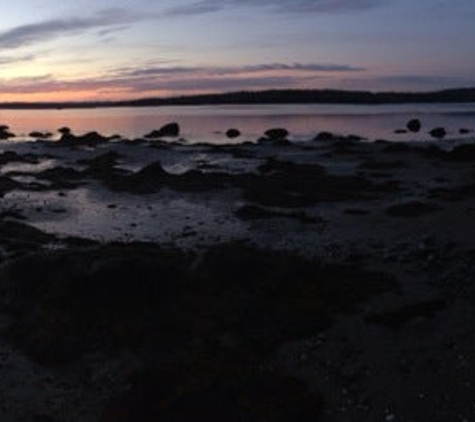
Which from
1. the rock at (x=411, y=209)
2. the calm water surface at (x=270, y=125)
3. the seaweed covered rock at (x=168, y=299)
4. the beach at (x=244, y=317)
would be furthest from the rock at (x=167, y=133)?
the seaweed covered rock at (x=168, y=299)

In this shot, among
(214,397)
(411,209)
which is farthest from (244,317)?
(411,209)

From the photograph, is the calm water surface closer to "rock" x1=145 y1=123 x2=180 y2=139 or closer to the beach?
"rock" x1=145 y1=123 x2=180 y2=139

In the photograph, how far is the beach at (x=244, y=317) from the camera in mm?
11438

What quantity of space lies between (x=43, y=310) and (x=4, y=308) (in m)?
1.06

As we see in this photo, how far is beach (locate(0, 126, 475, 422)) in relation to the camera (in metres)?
11.4

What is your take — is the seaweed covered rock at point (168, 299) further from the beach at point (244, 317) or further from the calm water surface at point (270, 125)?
the calm water surface at point (270, 125)

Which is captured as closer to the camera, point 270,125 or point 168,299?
point 168,299

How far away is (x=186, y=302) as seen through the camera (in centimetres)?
1501

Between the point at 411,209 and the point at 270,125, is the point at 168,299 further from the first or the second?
the point at 270,125

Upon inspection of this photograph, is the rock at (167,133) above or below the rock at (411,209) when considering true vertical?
below

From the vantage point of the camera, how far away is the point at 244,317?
571 inches

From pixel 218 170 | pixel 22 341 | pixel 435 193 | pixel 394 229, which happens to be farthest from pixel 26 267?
pixel 218 170

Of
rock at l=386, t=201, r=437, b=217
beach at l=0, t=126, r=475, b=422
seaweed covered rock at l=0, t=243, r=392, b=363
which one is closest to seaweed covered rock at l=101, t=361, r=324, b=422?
beach at l=0, t=126, r=475, b=422

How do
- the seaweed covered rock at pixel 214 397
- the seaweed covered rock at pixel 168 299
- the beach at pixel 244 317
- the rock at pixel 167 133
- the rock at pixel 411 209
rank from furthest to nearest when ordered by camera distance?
the rock at pixel 167 133 < the rock at pixel 411 209 < the seaweed covered rock at pixel 168 299 < the beach at pixel 244 317 < the seaweed covered rock at pixel 214 397
